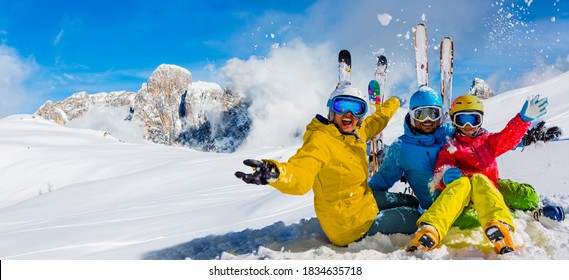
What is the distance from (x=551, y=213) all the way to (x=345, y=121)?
1940 millimetres

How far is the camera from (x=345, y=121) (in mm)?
3152

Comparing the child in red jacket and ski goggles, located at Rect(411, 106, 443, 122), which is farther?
ski goggles, located at Rect(411, 106, 443, 122)

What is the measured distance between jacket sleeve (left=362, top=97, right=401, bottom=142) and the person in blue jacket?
21 cm

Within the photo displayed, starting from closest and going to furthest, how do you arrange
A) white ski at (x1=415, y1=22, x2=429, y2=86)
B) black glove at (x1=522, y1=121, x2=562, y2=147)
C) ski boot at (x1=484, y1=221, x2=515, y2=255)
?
ski boot at (x1=484, y1=221, x2=515, y2=255) → black glove at (x1=522, y1=121, x2=562, y2=147) → white ski at (x1=415, y1=22, x2=429, y2=86)

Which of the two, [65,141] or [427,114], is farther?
[65,141]

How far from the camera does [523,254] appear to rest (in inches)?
98.6

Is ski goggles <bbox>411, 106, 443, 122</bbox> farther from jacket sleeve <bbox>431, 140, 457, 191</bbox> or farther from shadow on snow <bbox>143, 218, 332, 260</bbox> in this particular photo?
shadow on snow <bbox>143, 218, 332, 260</bbox>

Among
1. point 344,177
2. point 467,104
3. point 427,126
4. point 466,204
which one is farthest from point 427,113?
point 344,177

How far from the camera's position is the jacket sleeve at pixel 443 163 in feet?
10.8

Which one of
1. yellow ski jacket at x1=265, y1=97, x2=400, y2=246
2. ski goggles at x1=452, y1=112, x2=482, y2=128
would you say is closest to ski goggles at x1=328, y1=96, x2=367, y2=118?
yellow ski jacket at x1=265, y1=97, x2=400, y2=246

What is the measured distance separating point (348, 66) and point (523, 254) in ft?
14.7

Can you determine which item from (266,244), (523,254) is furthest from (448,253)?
(266,244)

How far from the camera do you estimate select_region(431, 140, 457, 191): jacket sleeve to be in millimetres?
3283

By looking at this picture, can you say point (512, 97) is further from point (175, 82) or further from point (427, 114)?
point (175, 82)
